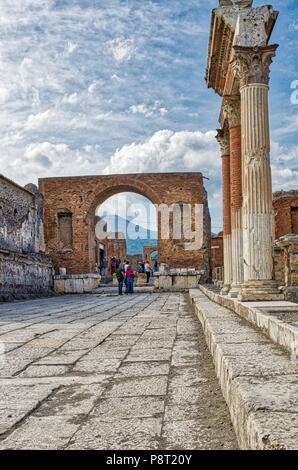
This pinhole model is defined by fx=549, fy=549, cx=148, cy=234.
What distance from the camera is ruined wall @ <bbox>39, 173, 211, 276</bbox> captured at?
25.2m

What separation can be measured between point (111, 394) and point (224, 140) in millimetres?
10292

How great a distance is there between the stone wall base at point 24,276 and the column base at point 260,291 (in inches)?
350

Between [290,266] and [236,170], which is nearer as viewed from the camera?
[290,266]

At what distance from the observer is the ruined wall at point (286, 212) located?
24281mm

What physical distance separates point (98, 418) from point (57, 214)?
23.4m

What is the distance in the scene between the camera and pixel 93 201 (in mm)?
25500

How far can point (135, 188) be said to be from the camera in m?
25.7

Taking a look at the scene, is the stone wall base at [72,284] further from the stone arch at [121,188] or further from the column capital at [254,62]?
the column capital at [254,62]

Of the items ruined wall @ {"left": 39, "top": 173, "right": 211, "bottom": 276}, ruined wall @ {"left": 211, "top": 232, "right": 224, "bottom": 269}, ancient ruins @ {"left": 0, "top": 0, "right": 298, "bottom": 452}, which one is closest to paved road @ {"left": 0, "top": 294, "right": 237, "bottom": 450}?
ancient ruins @ {"left": 0, "top": 0, "right": 298, "bottom": 452}

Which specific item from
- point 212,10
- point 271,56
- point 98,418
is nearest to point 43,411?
point 98,418

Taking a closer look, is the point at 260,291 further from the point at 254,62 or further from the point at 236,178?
the point at 236,178

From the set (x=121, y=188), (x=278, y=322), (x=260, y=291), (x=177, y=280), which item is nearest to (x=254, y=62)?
(x=260, y=291)

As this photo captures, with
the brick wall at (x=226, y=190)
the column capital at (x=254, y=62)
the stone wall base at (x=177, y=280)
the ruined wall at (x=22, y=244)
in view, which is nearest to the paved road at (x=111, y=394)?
the column capital at (x=254, y=62)

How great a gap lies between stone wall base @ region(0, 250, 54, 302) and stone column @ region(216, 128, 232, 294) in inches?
253
